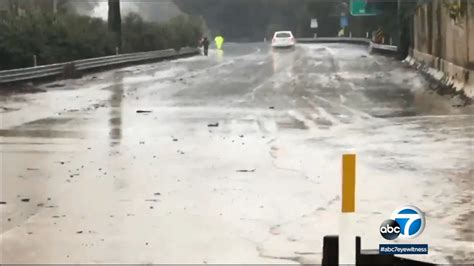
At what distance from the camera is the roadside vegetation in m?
26.6

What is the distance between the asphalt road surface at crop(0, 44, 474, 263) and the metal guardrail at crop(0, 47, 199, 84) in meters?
4.34

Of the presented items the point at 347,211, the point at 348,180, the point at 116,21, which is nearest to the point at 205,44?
the point at 116,21

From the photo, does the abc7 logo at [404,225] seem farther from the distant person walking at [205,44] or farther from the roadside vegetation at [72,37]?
the distant person walking at [205,44]

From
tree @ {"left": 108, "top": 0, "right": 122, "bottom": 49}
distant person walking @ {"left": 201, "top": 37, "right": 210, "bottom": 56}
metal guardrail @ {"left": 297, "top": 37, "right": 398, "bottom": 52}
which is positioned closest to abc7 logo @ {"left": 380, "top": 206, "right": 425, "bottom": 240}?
tree @ {"left": 108, "top": 0, "right": 122, "bottom": 49}

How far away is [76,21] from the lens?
34500 millimetres

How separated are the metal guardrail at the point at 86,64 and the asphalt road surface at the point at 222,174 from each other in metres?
4.34

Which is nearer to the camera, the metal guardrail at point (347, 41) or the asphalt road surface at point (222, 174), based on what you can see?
the asphalt road surface at point (222, 174)

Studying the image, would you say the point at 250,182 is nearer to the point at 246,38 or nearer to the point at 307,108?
the point at 307,108

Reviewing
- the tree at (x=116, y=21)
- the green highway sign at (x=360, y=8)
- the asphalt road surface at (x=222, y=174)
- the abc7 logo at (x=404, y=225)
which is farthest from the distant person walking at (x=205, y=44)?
the abc7 logo at (x=404, y=225)

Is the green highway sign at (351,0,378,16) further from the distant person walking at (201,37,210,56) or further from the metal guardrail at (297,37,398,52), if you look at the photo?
the distant person walking at (201,37,210,56)

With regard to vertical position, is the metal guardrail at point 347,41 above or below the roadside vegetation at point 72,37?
below

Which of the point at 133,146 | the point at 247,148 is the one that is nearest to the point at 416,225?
the point at 247,148

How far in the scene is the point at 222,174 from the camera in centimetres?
897

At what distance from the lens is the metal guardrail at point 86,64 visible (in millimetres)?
23761
